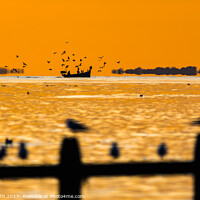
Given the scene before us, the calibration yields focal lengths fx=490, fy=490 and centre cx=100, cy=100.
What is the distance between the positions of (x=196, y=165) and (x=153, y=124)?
33477 mm

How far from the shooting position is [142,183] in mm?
15273

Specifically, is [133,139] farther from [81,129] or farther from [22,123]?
[22,123]

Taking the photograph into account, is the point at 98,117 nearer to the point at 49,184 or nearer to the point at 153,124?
the point at 153,124

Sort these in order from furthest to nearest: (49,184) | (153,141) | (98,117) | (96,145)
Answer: (98,117), (153,141), (96,145), (49,184)

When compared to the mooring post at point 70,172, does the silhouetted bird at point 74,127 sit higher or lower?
lower

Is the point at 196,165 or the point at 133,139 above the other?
the point at 196,165

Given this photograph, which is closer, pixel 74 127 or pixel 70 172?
pixel 70 172

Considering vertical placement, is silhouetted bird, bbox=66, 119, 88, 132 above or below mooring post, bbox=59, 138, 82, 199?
below

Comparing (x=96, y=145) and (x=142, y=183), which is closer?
(x=142, y=183)

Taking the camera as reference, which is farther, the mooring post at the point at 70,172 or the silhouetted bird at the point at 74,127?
the silhouetted bird at the point at 74,127

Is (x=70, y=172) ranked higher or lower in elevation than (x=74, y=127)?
higher

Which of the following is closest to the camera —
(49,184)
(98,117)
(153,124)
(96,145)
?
(49,184)

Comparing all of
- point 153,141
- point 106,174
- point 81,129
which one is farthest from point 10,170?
point 81,129

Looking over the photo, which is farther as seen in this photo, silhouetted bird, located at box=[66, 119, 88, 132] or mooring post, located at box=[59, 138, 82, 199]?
silhouetted bird, located at box=[66, 119, 88, 132]
